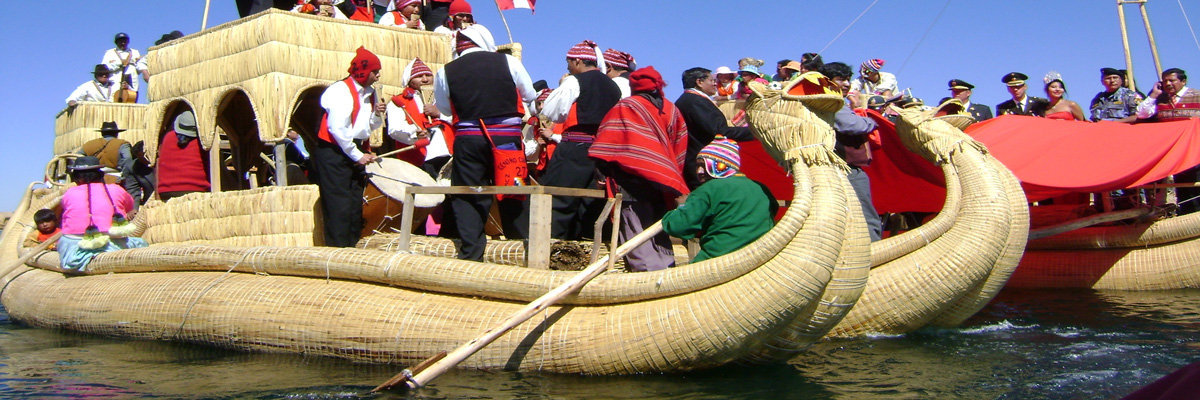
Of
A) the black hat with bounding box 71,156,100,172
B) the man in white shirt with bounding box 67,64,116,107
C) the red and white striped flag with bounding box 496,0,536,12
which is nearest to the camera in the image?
the black hat with bounding box 71,156,100,172

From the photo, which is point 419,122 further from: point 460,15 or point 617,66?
point 617,66

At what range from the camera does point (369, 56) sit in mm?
7035

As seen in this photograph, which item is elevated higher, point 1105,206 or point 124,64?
point 124,64

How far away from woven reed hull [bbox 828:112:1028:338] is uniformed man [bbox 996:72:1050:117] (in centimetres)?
427

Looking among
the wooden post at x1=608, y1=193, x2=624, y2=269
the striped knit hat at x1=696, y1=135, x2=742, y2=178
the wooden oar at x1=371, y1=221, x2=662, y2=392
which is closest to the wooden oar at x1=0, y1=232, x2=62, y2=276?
the wooden oar at x1=371, y1=221, x2=662, y2=392

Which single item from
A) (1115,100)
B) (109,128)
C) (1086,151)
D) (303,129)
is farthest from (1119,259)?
(109,128)

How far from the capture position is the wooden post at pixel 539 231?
582 centimetres

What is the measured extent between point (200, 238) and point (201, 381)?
295 centimetres

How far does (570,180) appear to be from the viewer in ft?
21.9

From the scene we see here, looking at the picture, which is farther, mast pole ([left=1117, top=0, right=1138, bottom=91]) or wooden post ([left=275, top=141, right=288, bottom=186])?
mast pole ([left=1117, top=0, right=1138, bottom=91])

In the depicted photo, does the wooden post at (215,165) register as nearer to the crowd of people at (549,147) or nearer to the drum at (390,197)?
the crowd of people at (549,147)

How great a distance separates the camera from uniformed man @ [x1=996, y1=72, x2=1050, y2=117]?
10423 millimetres

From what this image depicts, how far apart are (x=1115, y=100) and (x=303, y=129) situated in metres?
8.10

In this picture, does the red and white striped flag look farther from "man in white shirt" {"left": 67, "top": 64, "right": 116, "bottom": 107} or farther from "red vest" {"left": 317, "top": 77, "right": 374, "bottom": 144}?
"man in white shirt" {"left": 67, "top": 64, "right": 116, "bottom": 107}
